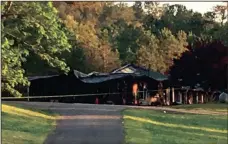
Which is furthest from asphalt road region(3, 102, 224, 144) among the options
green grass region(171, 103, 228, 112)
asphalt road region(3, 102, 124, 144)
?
green grass region(171, 103, 228, 112)

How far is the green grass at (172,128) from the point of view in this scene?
36.4 feet

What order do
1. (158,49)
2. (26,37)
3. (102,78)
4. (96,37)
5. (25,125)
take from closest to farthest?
(26,37) < (96,37) < (102,78) < (158,49) < (25,125)

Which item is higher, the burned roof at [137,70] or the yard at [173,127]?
the burned roof at [137,70]

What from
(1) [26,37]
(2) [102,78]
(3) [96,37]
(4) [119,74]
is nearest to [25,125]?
(2) [102,78]

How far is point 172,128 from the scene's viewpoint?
13.0 metres

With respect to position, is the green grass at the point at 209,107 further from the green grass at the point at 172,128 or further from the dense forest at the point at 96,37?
the dense forest at the point at 96,37

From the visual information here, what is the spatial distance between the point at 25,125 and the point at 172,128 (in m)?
3.51

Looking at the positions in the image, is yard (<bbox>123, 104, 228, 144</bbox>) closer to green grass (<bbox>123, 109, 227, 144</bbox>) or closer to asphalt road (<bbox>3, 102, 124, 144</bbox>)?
green grass (<bbox>123, 109, 227, 144</bbox>)

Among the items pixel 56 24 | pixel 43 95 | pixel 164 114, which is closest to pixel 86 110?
pixel 164 114

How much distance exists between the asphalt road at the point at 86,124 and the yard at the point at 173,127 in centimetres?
29

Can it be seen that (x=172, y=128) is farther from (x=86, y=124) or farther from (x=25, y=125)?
(x=25, y=125)

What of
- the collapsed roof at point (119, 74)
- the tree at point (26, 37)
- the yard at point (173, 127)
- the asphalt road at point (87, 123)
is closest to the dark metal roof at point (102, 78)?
the collapsed roof at point (119, 74)

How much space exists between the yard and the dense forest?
41.7 inches

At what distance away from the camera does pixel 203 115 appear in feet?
48.2
